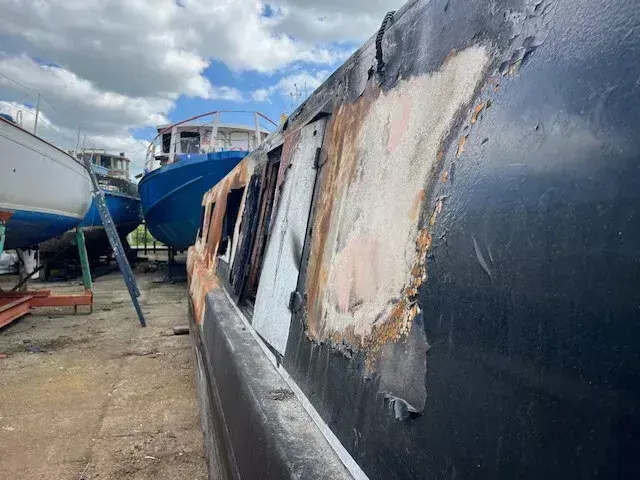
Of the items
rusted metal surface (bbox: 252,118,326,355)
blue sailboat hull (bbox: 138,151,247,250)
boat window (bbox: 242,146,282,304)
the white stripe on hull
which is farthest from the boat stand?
rusted metal surface (bbox: 252,118,326,355)

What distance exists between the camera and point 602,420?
652 mm

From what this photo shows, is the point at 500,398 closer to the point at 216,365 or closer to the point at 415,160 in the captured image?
the point at 415,160

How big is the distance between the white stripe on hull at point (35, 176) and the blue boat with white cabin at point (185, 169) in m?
2.72

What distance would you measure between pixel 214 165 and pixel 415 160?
1093 cm

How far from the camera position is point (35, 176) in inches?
306

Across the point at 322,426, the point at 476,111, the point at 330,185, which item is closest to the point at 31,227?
the point at 330,185

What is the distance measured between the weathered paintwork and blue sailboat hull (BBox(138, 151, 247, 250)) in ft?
34.1

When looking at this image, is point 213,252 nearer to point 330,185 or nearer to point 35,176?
point 35,176

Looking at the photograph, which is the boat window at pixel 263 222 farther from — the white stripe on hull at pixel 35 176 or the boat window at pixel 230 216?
the white stripe on hull at pixel 35 176

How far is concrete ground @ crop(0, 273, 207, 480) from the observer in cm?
356

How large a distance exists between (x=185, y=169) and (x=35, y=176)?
4.42 meters

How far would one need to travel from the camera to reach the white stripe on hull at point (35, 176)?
6.97 meters

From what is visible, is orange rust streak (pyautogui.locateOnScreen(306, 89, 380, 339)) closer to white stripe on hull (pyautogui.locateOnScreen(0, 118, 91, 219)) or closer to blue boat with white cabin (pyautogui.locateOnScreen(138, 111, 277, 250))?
white stripe on hull (pyautogui.locateOnScreen(0, 118, 91, 219))

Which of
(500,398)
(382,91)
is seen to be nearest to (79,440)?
(382,91)
